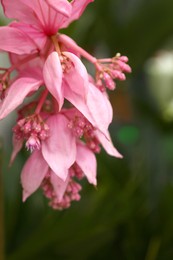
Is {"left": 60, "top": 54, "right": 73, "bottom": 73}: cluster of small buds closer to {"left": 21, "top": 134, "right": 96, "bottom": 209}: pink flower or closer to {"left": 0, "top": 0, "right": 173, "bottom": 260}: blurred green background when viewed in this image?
{"left": 21, "top": 134, "right": 96, "bottom": 209}: pink flower

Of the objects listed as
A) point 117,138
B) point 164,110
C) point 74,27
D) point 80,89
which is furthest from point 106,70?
point 164,110

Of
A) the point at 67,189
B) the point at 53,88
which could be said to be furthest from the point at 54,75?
the point at 67,189

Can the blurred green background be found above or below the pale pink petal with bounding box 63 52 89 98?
below

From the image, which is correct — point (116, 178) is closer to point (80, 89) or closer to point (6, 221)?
point (6, 221)

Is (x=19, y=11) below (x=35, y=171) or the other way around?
the other way around

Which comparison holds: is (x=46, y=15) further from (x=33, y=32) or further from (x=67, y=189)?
(x=67, y=189)

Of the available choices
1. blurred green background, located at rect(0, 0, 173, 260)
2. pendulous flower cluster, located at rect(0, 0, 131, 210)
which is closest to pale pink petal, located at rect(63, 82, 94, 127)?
pendulous flower cluster, located at rect(0, 0, 131, 210)
